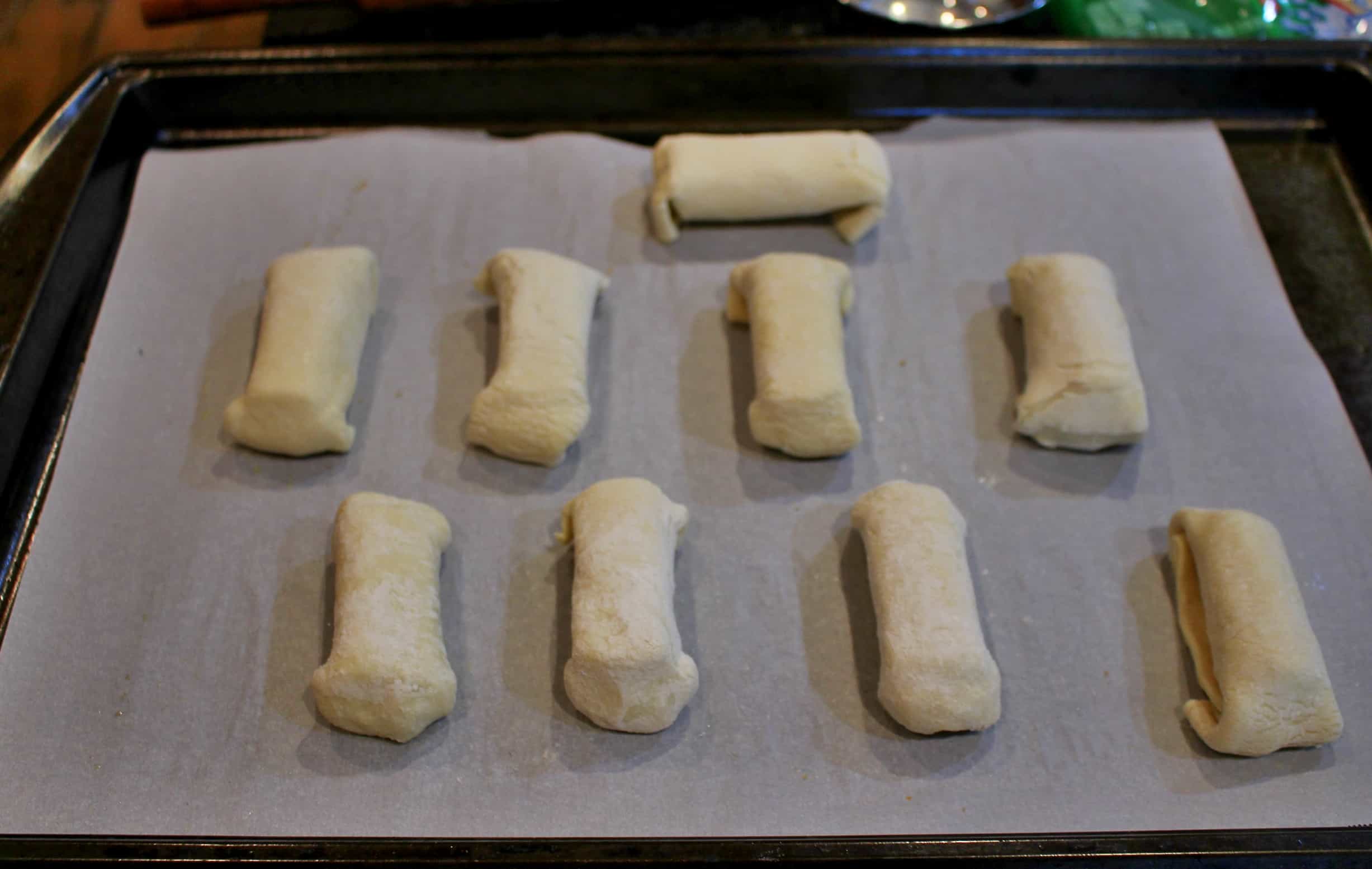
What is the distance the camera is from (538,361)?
2092mm

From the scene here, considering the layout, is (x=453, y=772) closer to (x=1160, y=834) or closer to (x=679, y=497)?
(x=679, y=497)

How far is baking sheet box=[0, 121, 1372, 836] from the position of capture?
68.2 inches

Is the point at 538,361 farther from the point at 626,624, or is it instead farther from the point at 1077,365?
the point at 1077,365

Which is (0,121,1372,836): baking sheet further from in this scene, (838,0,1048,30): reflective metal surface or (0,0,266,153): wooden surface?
(0,0,266,153): wooden surface

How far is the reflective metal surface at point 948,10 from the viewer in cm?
285

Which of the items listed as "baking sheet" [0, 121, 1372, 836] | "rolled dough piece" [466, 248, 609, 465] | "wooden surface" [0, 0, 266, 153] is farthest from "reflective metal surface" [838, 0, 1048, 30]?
"wooden surface" [0, 0, 266, 153]

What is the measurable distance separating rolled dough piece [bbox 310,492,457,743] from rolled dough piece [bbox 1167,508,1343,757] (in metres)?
1.29

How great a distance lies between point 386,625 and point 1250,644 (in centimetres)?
143

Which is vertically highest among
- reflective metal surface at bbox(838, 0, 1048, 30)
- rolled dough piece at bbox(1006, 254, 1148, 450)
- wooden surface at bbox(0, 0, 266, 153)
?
reflective metal surface at bbox(838, 0, 1048, 30)

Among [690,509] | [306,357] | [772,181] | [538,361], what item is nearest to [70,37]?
[306,357]

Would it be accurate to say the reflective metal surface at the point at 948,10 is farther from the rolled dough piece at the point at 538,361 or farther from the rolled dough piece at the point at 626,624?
the rolled dough piece at the point at 626,624

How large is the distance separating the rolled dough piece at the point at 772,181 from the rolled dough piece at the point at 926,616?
0.74 metres

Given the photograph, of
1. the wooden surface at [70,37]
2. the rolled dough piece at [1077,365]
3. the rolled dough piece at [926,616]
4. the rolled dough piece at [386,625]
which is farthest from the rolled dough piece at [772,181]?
the wooden surface at [70,37]

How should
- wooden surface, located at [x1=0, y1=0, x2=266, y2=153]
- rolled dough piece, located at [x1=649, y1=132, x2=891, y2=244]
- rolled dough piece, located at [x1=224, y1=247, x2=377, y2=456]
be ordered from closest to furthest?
rolled dough piece, located at [x1=224, y1=247, x2=377, y2=456] → rolled dough piece, located at [x1=649, y1=132, x2=891, y2=244] → wooden surface, located at [x1=0, y1=0, x2=266, y2=153]
